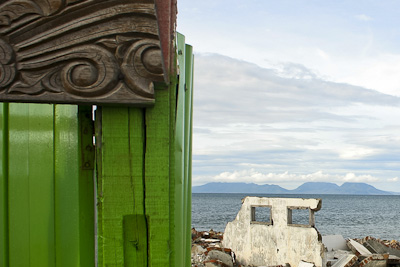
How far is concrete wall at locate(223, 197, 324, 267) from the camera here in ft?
38.2

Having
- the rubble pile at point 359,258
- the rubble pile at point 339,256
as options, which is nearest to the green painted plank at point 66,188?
the rubble pile at point 339,256

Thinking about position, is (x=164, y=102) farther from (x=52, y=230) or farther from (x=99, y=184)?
(x=52, y=230)

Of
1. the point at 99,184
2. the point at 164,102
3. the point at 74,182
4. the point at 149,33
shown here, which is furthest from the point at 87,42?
the point at 74,182

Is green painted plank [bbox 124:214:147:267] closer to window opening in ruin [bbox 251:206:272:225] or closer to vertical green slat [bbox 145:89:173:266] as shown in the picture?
vertical green slat [bbox 145:89:173:266]

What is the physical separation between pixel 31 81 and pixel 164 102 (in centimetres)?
46

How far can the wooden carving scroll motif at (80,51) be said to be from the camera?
1.61m

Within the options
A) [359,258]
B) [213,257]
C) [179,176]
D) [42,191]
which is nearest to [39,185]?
[42,191]

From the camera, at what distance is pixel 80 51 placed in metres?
1.63

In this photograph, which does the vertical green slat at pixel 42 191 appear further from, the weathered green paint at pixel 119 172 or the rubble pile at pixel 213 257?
the rubble pile at pixel 213 257

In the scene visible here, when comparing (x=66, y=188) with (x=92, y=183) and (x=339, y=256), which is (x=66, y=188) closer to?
(x=92, y=183)

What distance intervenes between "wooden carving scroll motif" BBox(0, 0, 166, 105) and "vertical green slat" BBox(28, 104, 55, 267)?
0.93 metres

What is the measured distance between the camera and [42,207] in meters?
2.57

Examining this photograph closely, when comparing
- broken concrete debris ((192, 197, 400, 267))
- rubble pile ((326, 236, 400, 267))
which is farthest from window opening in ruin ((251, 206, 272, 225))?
rubble pile ((326, 236, 400, 267))

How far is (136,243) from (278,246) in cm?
1132
